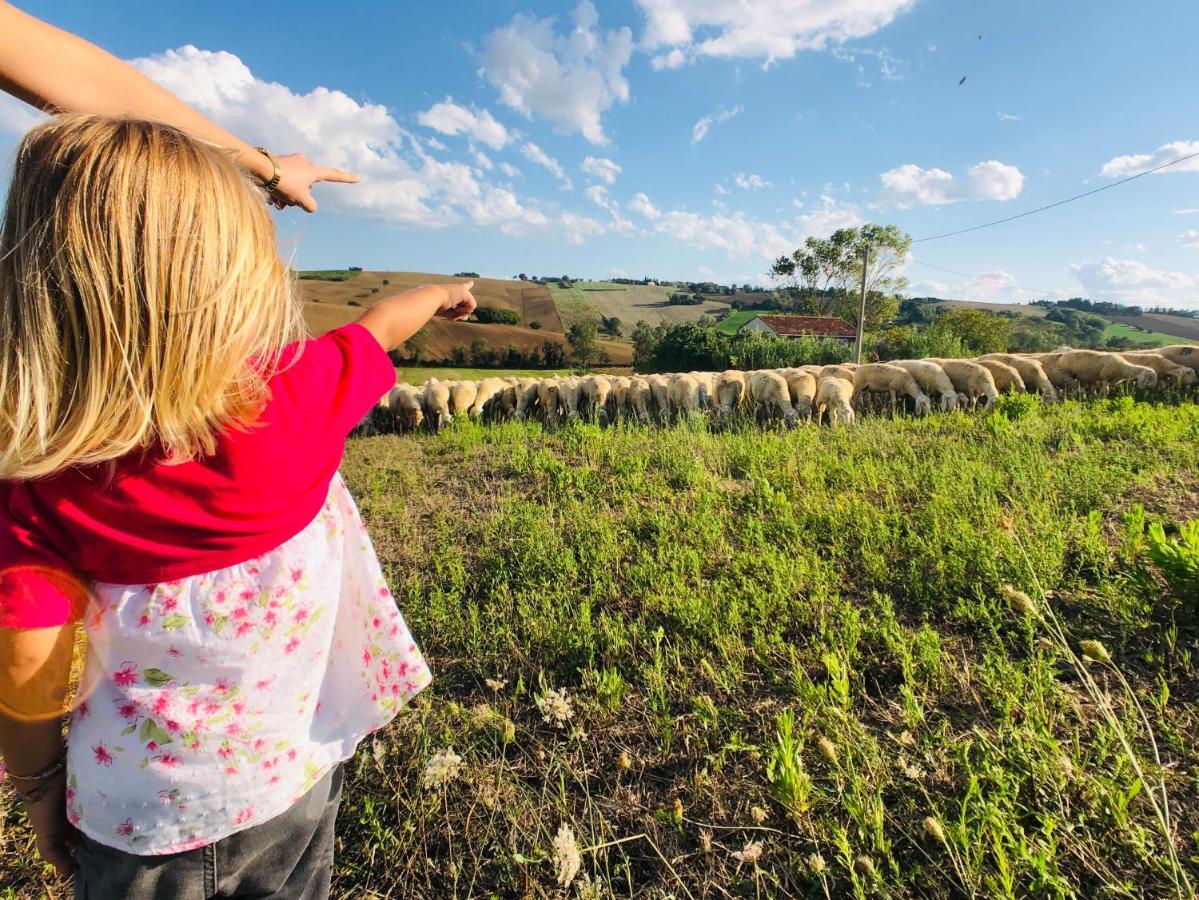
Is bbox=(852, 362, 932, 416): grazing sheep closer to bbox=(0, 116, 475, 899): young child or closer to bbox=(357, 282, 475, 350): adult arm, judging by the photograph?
bbox=(357, 282, 475, 350): adult arm

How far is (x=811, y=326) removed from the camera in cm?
5169

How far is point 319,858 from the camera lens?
1.36 metres

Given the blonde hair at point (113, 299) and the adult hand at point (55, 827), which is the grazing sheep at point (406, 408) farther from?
the blonde hair at point (113, 299)

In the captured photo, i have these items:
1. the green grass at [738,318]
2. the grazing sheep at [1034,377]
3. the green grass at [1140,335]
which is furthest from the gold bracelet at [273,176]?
the green grass at [1140,335]

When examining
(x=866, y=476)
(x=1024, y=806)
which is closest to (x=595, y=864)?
(x=1024, y=806)

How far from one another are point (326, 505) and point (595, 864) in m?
1.47

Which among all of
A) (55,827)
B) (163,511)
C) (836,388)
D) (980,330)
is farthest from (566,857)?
(980,330)

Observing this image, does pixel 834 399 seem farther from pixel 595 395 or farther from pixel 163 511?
pixel 163 511

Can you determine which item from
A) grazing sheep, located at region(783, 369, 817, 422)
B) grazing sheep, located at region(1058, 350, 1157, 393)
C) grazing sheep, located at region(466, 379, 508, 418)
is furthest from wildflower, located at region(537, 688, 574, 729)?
grazing sheep, located at region(1058, 350, 1157, 393)

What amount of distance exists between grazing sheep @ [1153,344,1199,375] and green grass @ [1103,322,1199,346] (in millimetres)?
53789

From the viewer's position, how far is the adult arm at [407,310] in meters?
1.34

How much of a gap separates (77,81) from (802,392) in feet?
34.0

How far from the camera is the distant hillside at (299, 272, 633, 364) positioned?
38.4 m

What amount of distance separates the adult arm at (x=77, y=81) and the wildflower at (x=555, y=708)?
2.06 metres
